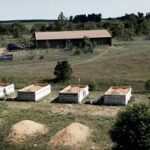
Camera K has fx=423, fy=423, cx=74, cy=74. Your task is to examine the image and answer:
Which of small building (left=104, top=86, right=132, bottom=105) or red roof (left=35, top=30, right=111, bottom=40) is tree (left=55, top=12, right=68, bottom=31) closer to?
red roof (left=35, top=30, right=111, bottom=40)

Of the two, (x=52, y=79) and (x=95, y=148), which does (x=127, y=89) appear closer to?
(x=52, y=79)

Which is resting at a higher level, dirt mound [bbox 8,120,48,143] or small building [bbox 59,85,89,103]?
small building [bbox 59,85,89,103]

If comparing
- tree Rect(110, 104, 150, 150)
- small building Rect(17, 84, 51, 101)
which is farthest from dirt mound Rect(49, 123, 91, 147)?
small building Rect(17, 84, 51, 101)

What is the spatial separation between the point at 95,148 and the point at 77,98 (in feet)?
34.9

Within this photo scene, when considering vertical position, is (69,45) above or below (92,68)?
above

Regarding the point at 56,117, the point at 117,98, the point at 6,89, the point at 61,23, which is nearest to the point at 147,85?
the point at 117,98

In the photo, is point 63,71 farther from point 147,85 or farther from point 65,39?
point 65,39

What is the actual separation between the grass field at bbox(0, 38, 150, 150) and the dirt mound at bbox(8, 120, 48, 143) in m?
0.45

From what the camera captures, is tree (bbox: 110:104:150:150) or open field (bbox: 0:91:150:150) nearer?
tree (bbox: 110:104:150:150)

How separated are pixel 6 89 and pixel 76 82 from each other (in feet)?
23.7

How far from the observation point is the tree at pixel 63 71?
41.7 meters

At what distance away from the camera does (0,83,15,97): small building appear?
37959 millimetres

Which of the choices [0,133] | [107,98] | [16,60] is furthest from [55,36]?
[0,133]

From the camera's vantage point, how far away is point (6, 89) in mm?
38625
